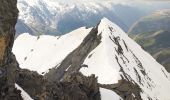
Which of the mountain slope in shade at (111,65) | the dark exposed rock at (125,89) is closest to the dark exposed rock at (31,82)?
the dark exposed rock at (125,89)

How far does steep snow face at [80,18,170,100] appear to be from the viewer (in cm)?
Answer: 10744

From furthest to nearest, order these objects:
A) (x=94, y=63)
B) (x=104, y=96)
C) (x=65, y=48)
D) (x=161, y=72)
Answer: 1. (x=65, y=48)
2. (x=161, y=72)
3. (x=94, y=63)
4. (x=104, y=96)

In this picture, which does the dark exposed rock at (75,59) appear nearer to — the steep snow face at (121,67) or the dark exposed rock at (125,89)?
the steep snow face at (121,67)

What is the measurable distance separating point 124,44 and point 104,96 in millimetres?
71866

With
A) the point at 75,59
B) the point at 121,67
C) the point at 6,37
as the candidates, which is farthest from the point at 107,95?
the point at 75,59

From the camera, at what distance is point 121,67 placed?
373 ft

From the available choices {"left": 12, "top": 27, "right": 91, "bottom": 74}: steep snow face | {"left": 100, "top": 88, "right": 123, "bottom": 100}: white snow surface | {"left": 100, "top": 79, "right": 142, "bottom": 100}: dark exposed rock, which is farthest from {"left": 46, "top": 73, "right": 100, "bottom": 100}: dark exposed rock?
{"left": 12, "top": 27, "right": 91, "bottom": 74}: steep snow face

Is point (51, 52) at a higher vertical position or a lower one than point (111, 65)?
higher

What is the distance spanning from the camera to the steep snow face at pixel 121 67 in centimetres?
10744

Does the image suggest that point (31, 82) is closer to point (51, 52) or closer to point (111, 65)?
point (111, 65)

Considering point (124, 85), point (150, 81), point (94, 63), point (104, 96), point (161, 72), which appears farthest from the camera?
point (161, 72)

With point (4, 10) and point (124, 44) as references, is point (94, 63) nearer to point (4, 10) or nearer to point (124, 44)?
point (124, 44)

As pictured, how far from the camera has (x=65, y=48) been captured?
173 meters

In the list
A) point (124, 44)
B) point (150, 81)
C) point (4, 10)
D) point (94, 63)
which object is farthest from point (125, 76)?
point (4, 10)
